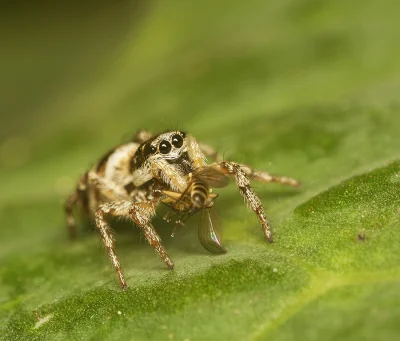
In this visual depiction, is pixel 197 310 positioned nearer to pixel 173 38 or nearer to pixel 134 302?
pixel 134 302

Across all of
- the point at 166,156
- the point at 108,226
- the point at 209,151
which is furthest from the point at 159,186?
the point at 209,151

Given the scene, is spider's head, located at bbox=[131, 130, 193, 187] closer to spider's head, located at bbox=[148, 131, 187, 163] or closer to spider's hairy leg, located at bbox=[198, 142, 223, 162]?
spider's head, located at bbox=[148, 131, 187, 163]

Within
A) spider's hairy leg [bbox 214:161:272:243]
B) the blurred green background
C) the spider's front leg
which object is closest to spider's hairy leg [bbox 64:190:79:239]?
the blurred green background

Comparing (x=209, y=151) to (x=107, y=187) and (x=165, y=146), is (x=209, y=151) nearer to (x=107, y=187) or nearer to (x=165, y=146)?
(x=165, y=146)

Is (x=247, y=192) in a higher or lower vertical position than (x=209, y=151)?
lower

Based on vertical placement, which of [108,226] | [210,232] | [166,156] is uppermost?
[166,156]
